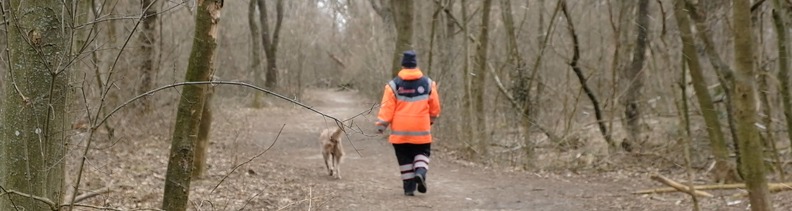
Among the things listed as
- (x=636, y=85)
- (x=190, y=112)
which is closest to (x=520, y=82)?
(x=636, y=85)

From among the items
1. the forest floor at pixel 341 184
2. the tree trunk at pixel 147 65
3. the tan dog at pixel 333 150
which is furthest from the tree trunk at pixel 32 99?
the tree trunk at pixel 147 65

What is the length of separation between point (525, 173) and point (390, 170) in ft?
7.66

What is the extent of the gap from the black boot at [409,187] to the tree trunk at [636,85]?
275 inches

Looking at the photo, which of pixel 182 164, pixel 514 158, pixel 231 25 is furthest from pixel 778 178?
pixel 231 25

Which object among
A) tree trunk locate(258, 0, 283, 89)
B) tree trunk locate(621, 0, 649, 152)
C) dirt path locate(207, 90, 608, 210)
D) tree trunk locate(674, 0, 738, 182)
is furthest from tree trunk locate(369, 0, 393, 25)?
tree trunk locate(674, 0, 738, 182)

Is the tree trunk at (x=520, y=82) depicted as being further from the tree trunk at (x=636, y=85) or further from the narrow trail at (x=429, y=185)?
the tree trunk at (x=636, y=85)

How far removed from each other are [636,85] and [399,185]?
23.3 feet

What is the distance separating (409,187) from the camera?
881cm

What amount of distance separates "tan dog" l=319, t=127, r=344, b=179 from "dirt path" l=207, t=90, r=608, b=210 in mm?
197

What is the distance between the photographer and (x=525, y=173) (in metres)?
12.5

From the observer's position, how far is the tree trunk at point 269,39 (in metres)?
26.8

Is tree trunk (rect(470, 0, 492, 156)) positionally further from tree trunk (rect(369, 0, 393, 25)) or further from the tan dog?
tree trunk (rect(369, 0, 393, 25))

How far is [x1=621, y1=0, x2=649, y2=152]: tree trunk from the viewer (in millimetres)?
14664

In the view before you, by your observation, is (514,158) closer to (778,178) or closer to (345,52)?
(778,178)
